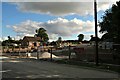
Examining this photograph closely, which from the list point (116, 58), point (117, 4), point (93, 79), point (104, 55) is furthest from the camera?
point (117, 4)

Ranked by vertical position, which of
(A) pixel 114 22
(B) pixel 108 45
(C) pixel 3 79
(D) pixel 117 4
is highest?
(D) pixel 117 4

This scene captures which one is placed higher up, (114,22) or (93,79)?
(114,22)

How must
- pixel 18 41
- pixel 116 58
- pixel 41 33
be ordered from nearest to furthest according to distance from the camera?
1. pixel 116 58
2. pixel 41 33
3. pixel 18 41

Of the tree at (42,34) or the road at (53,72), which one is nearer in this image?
the road at (53,72)

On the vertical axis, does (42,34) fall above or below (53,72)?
above

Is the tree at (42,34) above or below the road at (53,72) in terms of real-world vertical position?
above

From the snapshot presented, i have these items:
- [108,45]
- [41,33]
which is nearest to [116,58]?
[108,45]

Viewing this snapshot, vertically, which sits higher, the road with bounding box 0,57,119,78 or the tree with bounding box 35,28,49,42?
the tree with bounding box 35,28,49,42

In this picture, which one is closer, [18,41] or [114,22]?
[114,22]

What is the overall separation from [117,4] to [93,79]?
18597mm

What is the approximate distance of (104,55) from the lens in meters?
26.9

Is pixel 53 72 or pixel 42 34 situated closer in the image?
pixel 53 72

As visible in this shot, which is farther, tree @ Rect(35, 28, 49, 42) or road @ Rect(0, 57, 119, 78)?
tree @ Rect(35, 28, 49, 42)

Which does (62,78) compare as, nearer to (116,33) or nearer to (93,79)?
(93,79)
